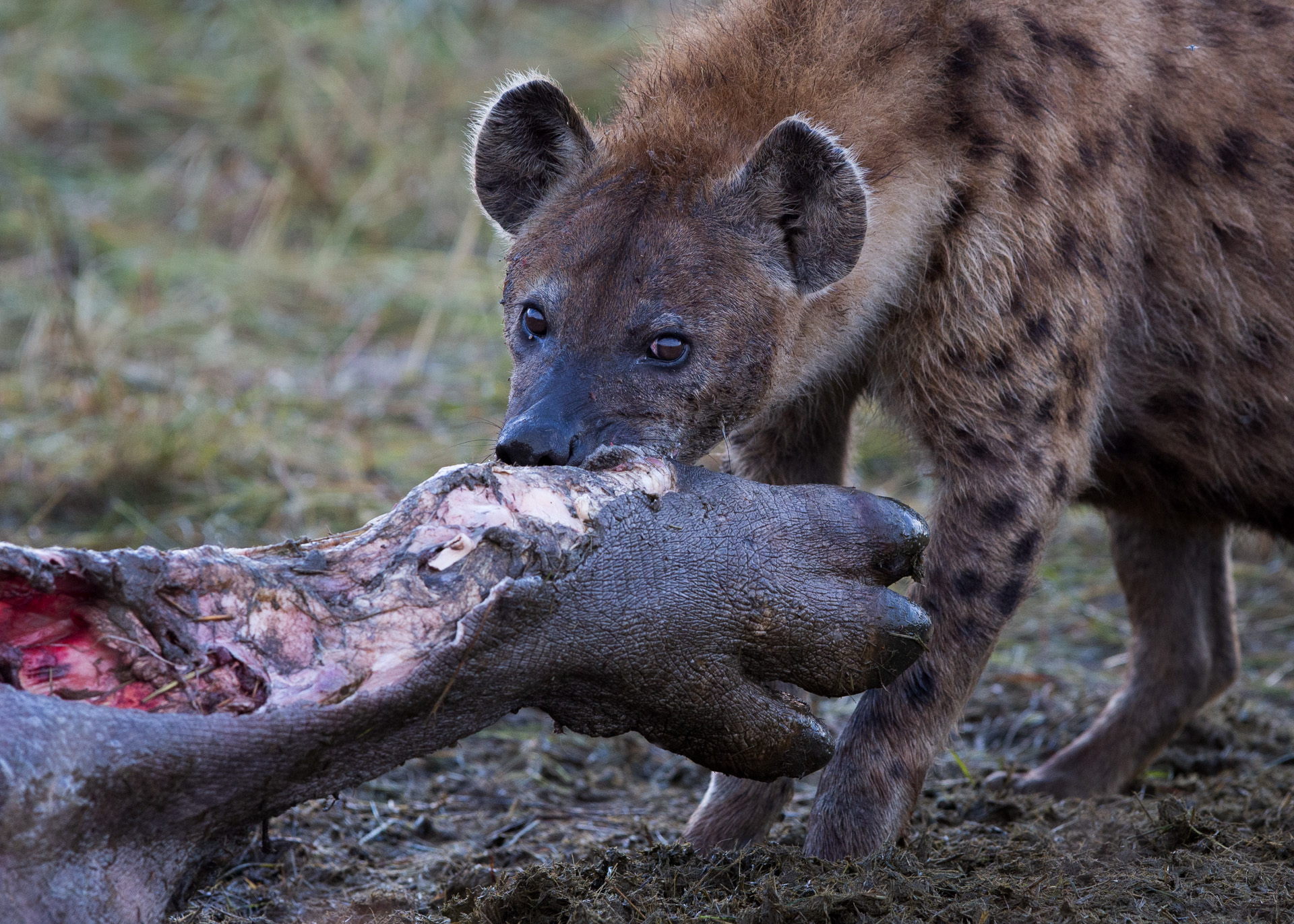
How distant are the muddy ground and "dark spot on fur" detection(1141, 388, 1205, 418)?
0.75 meters

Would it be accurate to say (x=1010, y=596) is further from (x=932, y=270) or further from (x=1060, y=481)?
(x=932, y=270)

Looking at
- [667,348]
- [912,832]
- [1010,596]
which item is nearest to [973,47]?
[667,348]

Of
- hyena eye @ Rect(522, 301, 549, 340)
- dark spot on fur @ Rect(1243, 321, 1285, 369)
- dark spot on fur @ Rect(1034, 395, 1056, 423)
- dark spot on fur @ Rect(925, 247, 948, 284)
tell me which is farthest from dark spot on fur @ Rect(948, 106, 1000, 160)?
hyena eye @ Rect(522, 301, 549, 340)

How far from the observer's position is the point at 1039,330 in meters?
3.37

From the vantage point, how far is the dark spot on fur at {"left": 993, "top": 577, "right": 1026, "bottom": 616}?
10.8 ft

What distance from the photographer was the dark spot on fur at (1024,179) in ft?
11.2

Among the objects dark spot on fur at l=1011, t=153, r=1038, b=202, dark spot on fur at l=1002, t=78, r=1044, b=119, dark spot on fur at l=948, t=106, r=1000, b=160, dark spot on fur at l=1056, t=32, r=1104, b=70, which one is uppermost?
dark spot on fur at l=1056, t=32, r=1104, b=70

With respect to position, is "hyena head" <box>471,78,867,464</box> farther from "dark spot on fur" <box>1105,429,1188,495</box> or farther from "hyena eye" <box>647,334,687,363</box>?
"dark spot on fur" <box>1105,429,1188,495</box>

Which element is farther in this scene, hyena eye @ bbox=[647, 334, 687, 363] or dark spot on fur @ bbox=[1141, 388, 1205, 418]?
dark spot on fur @ bbox=[1141, 388, 1205, 418]

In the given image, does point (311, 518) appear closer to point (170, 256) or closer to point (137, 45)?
point (170, 256)

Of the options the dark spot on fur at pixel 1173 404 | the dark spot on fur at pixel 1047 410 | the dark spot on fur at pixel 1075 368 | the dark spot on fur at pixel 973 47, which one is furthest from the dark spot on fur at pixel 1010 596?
the dark spot on fur at pixel 973 47

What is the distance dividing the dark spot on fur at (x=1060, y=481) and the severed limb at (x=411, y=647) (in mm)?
762

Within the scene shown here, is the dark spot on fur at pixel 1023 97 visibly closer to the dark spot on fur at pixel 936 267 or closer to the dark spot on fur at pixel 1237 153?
the dark spot on fur at pixel 936 267

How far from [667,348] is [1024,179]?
0.95m
